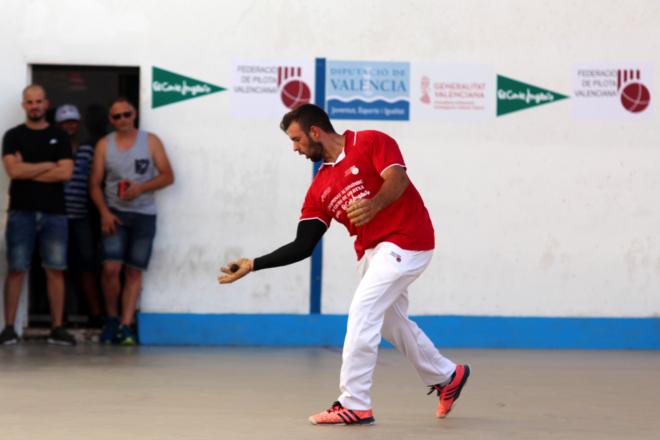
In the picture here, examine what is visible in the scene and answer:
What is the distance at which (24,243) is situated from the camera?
10.9m

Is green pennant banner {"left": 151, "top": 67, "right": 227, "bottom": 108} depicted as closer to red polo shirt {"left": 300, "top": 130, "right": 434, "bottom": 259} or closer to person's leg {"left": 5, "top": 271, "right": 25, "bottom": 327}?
person's leg {"left": 5, "top": 271, "right": 25, "bottom": 327}

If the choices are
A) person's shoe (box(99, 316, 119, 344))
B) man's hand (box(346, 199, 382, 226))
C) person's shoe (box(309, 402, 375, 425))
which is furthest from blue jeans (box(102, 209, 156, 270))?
man's hand (box(346, 199, 382, 226))

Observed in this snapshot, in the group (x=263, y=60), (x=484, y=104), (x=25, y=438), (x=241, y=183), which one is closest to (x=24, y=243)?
(x=241, y=183)

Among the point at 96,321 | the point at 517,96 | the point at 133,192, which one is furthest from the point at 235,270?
the point at 517,96

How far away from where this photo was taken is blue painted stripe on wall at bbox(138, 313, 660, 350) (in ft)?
37.1

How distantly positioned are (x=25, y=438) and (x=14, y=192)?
5.34m

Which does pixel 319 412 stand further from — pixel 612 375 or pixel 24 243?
pixel 24 243

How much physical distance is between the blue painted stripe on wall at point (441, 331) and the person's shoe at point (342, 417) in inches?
191

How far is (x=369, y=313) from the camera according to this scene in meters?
6.53

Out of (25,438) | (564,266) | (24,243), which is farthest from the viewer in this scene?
(564,266)

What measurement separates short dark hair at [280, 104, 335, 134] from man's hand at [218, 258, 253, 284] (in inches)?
30.9

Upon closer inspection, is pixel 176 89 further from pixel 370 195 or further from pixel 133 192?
pixel 370 195

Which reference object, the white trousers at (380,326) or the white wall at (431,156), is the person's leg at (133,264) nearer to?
the white wall at (431,156)

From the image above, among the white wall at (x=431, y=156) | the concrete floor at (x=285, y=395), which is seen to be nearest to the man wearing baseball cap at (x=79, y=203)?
the white wall at (x=431, y=156)
